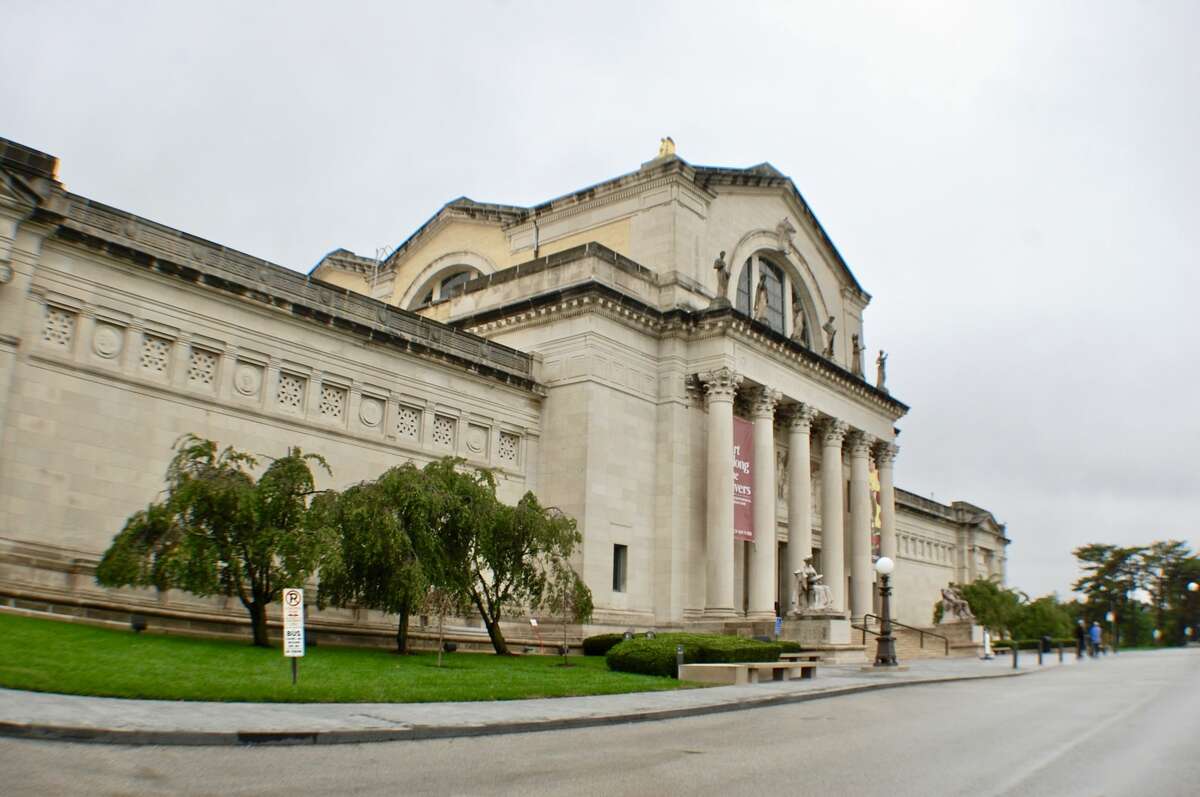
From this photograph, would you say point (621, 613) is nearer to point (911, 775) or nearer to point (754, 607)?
point (754, 607)

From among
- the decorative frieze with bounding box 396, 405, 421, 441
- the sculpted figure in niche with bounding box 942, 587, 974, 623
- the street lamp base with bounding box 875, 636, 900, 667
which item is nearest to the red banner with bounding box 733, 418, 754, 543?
the street lamp base with bounding box 875, 636, 900, 667

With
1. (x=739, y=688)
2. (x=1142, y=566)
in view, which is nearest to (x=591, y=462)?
(x=739, y=688)

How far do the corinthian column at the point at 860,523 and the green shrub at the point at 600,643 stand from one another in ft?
62.3

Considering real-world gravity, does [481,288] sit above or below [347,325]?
above

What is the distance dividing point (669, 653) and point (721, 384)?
1496 centimetres

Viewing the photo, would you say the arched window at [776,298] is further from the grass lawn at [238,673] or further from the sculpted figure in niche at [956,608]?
the grass lawn at [238,673]

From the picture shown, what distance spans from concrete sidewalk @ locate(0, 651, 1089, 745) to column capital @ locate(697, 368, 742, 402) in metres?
18.5

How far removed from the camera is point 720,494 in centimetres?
3600

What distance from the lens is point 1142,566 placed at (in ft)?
369

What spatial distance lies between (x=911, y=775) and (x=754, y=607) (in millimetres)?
26238

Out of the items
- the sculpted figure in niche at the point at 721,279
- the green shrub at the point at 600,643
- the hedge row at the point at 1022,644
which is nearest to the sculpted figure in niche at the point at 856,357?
the sculpted figure in niche at the point at 721,279

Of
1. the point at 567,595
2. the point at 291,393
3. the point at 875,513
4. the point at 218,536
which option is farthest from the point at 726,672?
the point at 875,513

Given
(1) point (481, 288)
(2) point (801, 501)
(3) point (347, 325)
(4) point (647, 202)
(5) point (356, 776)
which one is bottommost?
(5) point (356, 776)

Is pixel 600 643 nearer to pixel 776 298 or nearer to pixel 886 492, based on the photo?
pixel 776 298
